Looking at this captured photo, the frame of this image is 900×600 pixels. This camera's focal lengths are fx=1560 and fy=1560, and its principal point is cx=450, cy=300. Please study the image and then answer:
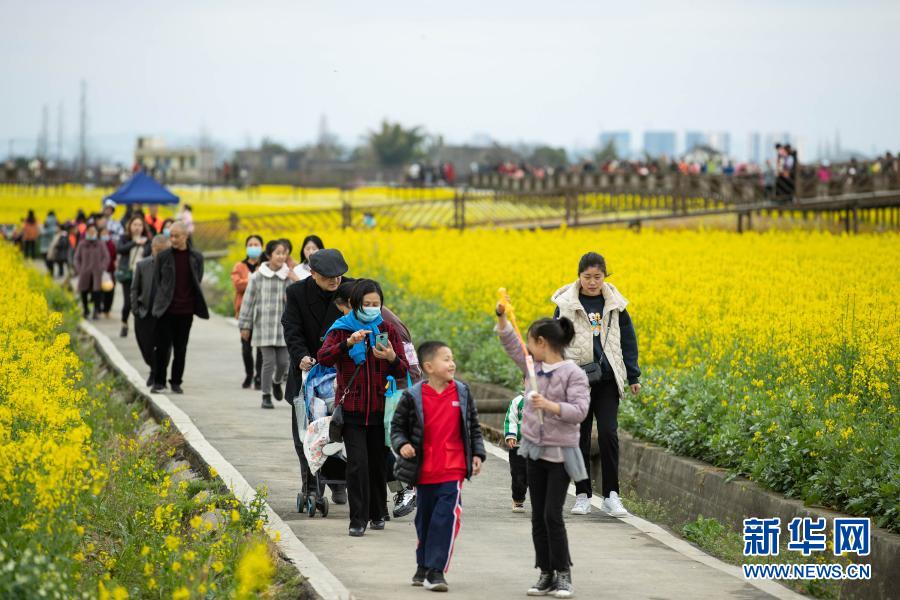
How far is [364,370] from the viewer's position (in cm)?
976

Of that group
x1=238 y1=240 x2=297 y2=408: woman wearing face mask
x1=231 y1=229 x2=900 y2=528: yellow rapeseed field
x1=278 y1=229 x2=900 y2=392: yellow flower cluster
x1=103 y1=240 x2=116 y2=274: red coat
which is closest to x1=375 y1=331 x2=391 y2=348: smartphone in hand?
x1=231 y1=229 x2=900 y2=528: yellow rapeseed field

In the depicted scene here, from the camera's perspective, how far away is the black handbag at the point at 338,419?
32.0ft

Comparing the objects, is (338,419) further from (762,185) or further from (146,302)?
(762,185)

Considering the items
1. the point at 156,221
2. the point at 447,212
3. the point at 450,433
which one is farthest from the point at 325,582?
the point at 447,212

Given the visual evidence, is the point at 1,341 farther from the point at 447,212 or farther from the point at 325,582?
the point at 447,212

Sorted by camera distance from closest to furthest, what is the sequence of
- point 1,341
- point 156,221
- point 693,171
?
point 1,341
point 156,221
point 693,171

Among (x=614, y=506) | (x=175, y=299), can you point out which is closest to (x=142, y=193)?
(x=175, y=299)

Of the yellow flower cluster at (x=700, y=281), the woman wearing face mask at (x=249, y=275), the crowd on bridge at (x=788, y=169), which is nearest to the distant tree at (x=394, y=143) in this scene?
the crowd on bridge at (x=788, y=169)

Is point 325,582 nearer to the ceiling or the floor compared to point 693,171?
nearer to the floor

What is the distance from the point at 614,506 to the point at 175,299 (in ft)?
22.5

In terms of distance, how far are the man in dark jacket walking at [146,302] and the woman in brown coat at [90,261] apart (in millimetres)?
7422

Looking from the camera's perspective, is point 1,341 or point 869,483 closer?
point 869,483

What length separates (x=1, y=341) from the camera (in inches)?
519

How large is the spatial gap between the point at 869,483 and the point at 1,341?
730 cm
